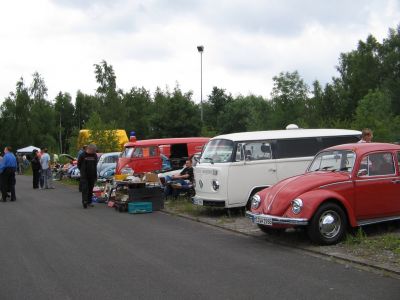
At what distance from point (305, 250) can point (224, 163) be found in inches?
166

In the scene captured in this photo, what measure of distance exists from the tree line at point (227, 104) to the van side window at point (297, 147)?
3336 cm

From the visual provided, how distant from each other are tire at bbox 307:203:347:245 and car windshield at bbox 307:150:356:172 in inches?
35.5

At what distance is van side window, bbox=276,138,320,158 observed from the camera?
1275 cm

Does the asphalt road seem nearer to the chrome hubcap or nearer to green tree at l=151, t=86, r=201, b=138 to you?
the chrome hubcap

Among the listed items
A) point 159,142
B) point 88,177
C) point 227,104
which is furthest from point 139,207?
point 227,104

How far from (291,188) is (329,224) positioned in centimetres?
87

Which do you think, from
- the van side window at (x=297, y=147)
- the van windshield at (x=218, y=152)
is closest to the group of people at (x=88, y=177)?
the van windshield at (x=218, y=152)

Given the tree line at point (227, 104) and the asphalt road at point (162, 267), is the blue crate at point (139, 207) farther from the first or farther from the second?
the tree line at point (227, 104)

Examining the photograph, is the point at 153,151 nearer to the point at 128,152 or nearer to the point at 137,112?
the point at 128,152

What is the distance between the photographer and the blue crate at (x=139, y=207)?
14102 millimetres

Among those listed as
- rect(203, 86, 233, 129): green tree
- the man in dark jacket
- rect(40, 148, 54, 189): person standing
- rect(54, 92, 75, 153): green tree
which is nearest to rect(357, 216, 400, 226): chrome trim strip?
the man in dark jacket

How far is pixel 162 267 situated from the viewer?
7363 mm

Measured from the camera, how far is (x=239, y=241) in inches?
374

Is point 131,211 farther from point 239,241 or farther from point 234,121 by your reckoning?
point 234,121
